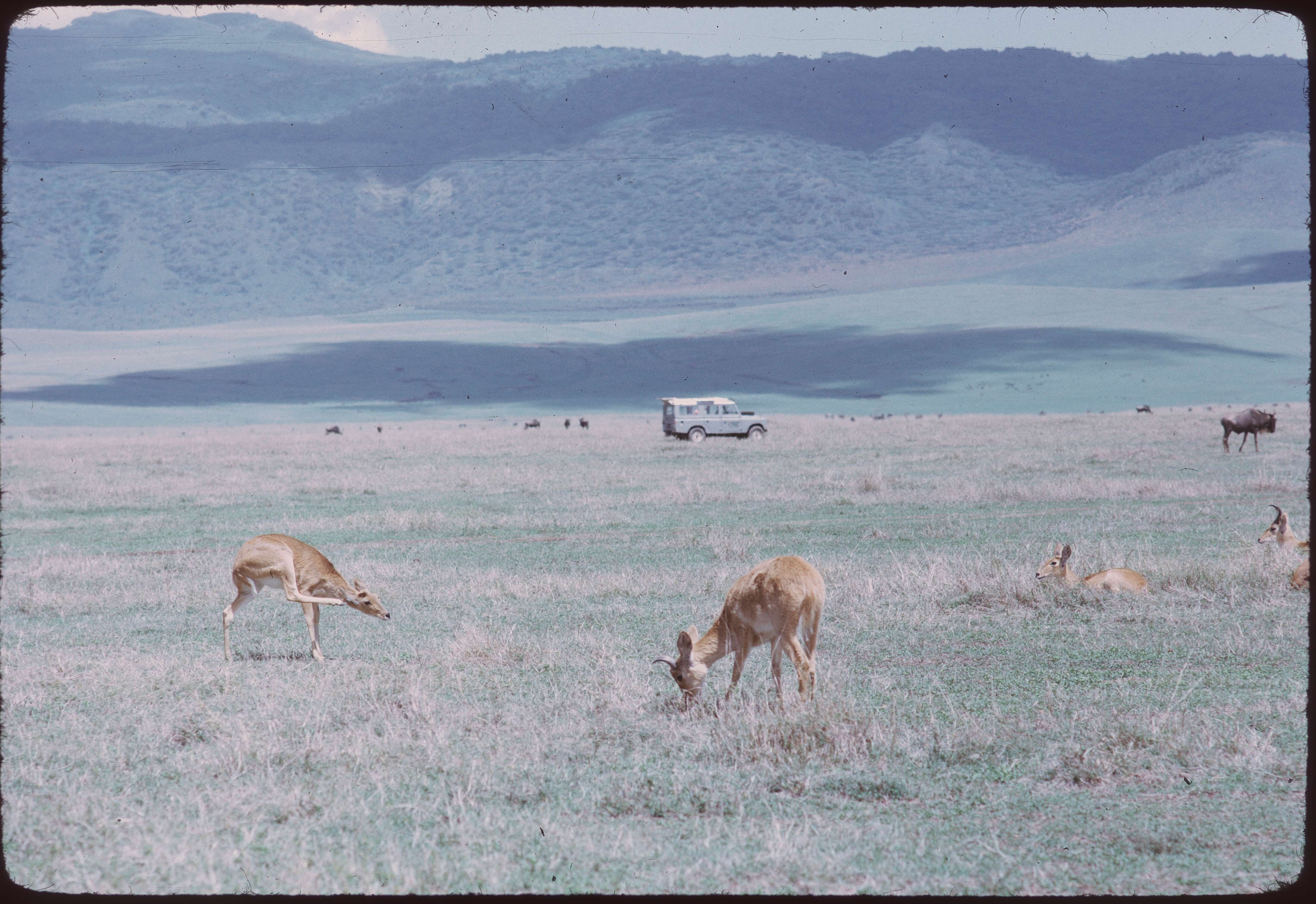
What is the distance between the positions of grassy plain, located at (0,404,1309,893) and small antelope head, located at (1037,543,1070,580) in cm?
22

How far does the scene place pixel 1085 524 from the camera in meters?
19.9

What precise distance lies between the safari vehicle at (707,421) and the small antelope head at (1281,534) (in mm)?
32638

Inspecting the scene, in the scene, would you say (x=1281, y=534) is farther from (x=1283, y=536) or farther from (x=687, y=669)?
(x=687, y=669)

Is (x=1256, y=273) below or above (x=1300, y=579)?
above

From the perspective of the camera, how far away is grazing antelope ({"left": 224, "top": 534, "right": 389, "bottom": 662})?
1052 centimetres

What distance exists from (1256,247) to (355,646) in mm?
154872

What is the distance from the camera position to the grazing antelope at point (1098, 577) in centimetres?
1304

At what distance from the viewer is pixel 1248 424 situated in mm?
34625

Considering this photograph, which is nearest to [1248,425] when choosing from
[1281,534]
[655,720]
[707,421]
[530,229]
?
[707,421]

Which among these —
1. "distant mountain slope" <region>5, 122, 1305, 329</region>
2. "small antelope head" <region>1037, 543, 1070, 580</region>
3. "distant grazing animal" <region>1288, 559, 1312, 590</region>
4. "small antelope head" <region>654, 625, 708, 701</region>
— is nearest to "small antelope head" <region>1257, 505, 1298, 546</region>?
"distant grazing animal" <region>1288, 559, 1312, 590</region>

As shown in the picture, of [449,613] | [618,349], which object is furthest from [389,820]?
[618,349]

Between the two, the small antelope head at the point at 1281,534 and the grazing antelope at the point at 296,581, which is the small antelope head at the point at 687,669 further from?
the small antelope head at the point at 1281,534

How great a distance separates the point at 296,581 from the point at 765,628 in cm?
440

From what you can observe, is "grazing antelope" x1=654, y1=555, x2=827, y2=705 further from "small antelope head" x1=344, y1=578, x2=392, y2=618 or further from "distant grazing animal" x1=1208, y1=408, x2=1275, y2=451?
"distant grazing animal" x1=1208, y1=408, x2=1275, y2=451
